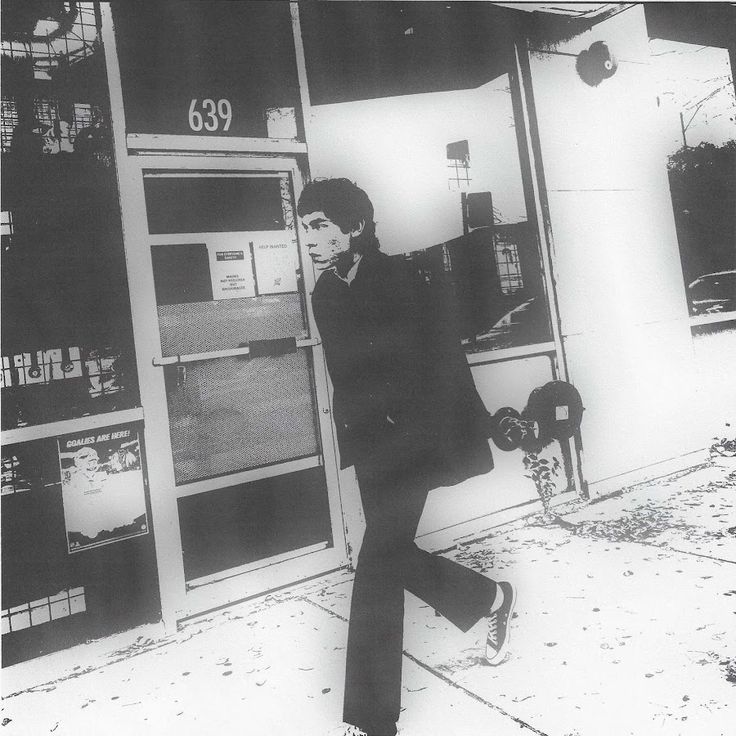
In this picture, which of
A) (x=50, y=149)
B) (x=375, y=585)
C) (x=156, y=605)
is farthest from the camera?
(x=156, y=605)

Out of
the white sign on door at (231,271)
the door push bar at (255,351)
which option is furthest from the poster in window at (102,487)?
the white sign on door at (231,271)

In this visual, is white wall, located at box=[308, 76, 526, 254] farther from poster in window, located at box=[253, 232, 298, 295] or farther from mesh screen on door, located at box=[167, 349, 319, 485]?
mesh screen on door, located at box=[167, 349, 319, 485]

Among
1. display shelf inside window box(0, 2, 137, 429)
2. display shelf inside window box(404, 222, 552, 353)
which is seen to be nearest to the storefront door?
display shelf inside window box(0, 2, 137, 429)

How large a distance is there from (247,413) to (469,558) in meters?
1.36

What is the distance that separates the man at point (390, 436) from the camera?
1.95 meters

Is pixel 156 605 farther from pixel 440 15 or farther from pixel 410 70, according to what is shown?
pixel 440 15

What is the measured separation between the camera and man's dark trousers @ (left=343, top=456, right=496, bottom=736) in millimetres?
1929

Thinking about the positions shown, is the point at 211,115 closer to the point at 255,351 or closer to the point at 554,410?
the point at 255,351

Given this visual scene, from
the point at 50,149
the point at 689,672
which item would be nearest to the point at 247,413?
the point at 50,149

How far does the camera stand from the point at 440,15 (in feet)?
10.8

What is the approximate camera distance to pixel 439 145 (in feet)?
11.0

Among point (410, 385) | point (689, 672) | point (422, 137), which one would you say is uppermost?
point (422, 137)

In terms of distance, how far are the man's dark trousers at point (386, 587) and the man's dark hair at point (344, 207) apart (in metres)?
0.94

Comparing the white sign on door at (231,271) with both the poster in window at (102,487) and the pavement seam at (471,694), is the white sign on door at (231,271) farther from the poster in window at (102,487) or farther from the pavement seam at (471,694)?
the pavement seam at (471,694)
